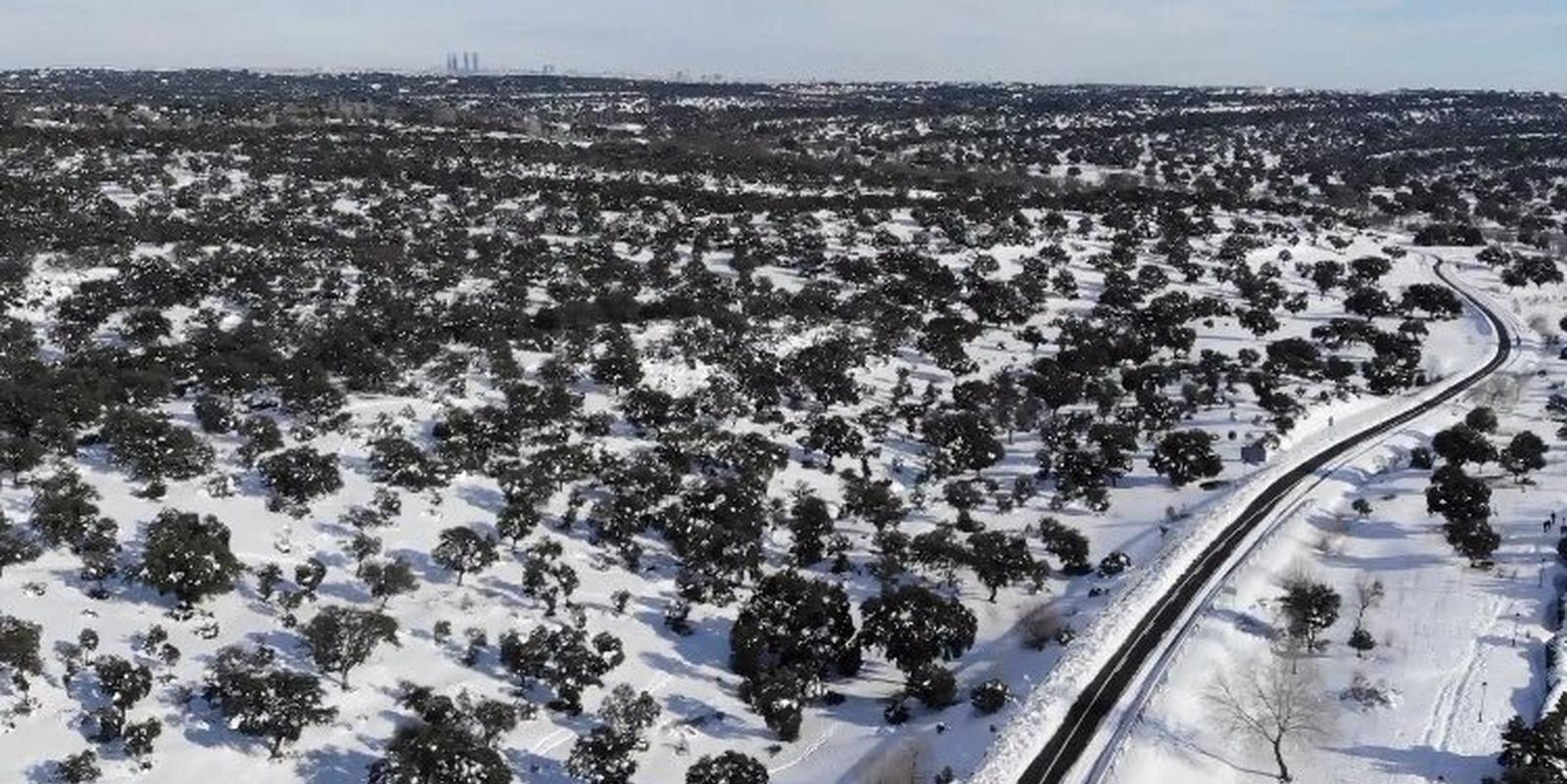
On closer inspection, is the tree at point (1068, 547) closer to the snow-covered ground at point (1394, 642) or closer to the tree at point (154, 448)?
the snow-covered ground at point (1394, 642)

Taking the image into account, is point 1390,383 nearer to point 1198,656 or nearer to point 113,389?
point 1198,656

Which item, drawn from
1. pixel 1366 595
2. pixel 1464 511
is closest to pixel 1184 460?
pixel 1464 511

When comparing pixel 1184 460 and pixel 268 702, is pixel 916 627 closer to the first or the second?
pixel 268 702

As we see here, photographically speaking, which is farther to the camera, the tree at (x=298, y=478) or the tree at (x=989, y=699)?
the tree at (x=298, y=478)

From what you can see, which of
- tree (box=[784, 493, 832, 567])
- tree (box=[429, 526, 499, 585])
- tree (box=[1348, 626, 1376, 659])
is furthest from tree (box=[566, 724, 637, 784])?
tree (box=[1348, 626, 1376, 659])

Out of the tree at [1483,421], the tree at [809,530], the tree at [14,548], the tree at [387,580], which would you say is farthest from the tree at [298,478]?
the tree at [1483,421]

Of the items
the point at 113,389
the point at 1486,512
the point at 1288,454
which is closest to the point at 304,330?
the point at 113,389
